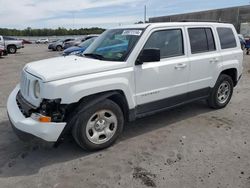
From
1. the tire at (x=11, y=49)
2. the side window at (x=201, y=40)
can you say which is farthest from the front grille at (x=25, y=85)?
the tire at (x=11, y=49)

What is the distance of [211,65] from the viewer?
538 cm

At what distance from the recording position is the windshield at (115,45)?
429 cm

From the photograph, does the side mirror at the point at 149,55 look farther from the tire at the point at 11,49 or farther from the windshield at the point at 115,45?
the tire at the point at 11,49

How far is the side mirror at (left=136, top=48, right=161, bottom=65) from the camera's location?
13.5 feet

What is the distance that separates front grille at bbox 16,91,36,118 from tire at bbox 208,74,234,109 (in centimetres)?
374

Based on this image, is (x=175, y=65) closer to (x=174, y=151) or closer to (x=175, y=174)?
(x=174, y=151)

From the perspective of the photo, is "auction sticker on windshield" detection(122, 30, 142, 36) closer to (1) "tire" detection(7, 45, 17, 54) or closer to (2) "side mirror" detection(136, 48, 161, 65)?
(2) "side mirror" detection(136, 48, 161, 65)

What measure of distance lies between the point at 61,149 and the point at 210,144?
2368 mm

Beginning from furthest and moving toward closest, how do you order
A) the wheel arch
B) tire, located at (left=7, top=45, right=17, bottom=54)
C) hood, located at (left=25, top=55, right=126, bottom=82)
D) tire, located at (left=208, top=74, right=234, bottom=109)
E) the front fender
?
tire, located at (left=7, top=45, right=17, bottom=54), the wheel arch, tire, located at (left=208, top=74, right=234, bottom=109), hood, located at (left=25, top=55, right=126, bottom=82), the front fender

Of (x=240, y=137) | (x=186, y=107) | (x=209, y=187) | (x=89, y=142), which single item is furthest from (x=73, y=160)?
(x=186, y=107)

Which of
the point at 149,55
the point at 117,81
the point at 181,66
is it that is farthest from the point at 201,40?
the point at 117,81

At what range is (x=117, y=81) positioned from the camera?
13.1ft

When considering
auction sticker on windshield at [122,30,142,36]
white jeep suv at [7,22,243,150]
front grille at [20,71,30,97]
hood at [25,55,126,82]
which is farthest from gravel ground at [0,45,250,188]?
auction sticker on windshield at [122,30,142,36]

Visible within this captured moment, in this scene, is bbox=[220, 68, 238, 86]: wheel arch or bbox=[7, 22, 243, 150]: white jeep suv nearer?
bbox=[7, 22, 243, 150]: white jeep suv
